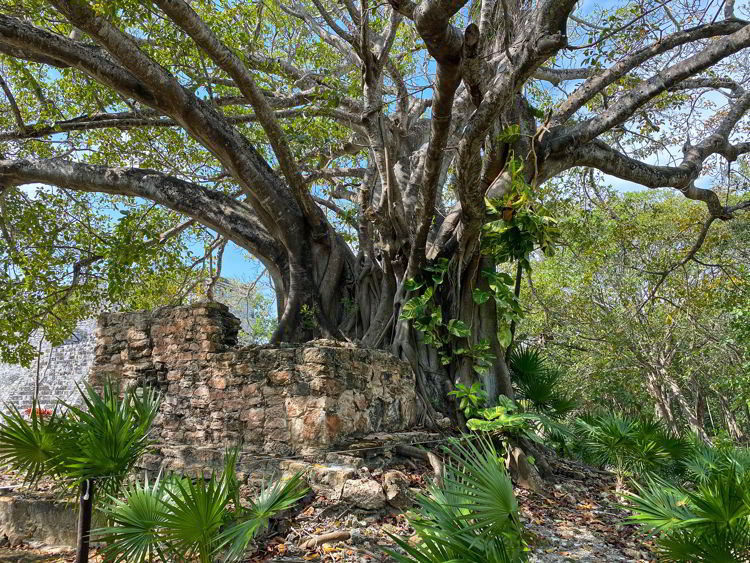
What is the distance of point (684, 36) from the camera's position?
18.6 feet

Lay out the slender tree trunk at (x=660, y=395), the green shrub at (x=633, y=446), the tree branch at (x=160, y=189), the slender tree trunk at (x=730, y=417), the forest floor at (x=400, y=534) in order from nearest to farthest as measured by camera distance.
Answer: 1. the forest floor at (x=400, y=534)
2. the green shrub at (x=633, y=446)
3. the tree branch at (x=160, y=189)
4. the slender tree trunk at (x=660, y=395)
5. the slender tree trunk at (x=730, y=417)

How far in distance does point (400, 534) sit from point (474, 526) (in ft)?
4.77

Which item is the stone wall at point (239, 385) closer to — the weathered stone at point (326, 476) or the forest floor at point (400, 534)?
the weathered stone at point (326, 476)

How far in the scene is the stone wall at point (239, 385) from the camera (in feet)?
15.6

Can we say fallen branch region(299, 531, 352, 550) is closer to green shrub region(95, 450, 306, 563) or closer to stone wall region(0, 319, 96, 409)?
green shrub region(95, 450, 306, 563)

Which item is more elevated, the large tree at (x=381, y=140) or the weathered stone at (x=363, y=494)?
the large tree at (x=381, y=140)

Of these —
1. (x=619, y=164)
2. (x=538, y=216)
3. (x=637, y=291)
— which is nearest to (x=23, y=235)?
(x=538, y=216)

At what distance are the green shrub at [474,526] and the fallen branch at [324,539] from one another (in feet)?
2.75

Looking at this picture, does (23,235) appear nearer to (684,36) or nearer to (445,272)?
(445,272)

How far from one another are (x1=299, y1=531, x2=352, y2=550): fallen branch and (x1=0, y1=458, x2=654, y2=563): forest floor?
2 centimetres

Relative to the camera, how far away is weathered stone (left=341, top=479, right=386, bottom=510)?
4215mm

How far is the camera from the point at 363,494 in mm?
4234

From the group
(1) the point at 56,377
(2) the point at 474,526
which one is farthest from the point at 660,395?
(1) the point at 56,377

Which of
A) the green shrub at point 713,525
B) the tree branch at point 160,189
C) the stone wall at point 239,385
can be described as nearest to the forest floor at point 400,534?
the green shrub at point 713,525
